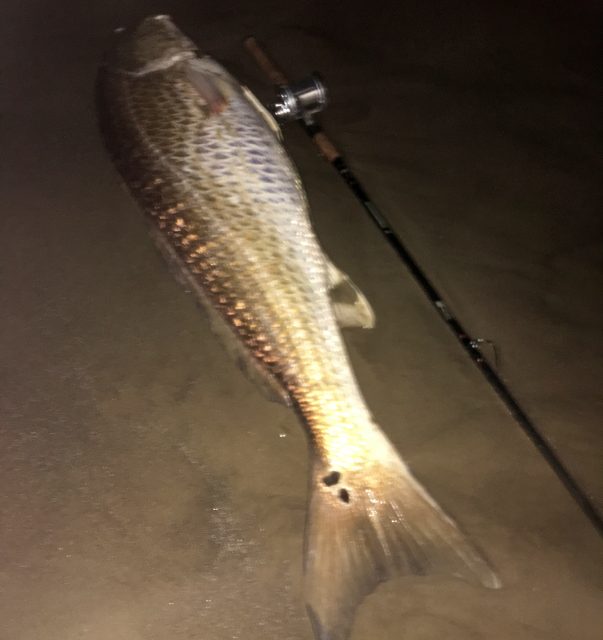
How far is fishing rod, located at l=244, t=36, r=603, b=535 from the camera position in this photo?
134 centimetres

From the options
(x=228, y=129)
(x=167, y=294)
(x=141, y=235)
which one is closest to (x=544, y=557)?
(x=167, y=294)

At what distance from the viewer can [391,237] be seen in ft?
5.20

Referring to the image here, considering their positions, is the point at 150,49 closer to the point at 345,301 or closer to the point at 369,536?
the point at 345,301

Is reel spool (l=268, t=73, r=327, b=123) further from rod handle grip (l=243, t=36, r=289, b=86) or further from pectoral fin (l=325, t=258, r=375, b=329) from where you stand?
pectoral fin (l=325, t=258, r=375, b=329)

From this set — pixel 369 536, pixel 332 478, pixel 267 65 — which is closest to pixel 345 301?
pixel 332 478

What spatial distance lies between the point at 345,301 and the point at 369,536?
58 cm

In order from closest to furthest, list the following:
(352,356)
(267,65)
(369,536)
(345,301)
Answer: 1. (369,536)
2. (345,301)
3. (352,356)
4. (267,65)

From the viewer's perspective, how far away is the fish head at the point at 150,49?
1.57m

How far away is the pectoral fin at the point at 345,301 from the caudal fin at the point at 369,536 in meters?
0.33

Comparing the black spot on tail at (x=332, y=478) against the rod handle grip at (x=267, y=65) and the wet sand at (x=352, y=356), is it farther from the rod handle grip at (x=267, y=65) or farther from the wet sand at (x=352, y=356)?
the rod handle grip at (x=267, y=65)

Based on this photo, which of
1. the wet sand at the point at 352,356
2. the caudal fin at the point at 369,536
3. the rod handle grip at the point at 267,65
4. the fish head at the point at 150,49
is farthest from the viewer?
the rod handle grip at the point at 267,65

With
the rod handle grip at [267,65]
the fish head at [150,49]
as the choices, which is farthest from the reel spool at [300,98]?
the fish head at [150,49]

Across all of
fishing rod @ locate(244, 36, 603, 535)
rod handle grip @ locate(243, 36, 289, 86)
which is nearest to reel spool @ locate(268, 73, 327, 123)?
fishing rod @ locate(244, 36, 603, 535)

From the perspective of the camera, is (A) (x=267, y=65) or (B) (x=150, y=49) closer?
(B) (x=150, y=49)
